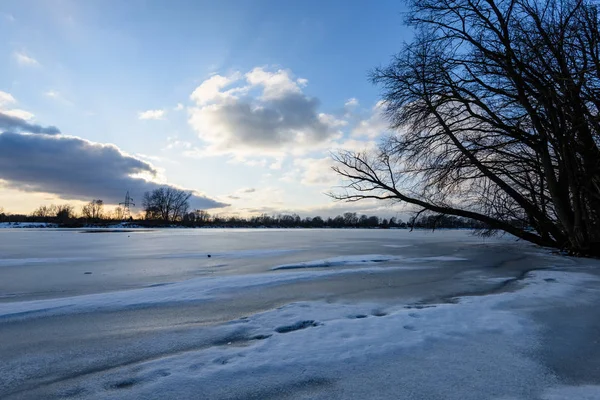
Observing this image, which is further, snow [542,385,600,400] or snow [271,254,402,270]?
snow [271,254,402,270]

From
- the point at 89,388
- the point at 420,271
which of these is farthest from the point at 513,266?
the point at 89,388

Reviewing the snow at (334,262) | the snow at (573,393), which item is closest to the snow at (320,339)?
the snow at (573,393)

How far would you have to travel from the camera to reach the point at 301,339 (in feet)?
9.12

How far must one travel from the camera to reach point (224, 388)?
78.6 inches

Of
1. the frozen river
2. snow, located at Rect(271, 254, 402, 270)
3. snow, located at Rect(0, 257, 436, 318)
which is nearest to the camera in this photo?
the frozen river

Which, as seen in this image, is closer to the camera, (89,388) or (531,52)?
(89,388)

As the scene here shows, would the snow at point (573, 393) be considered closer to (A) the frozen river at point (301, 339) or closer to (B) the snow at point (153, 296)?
(A) the frozen river at point (301, 339)

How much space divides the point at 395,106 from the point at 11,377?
42.8 feet

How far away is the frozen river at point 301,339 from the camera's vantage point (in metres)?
2.03

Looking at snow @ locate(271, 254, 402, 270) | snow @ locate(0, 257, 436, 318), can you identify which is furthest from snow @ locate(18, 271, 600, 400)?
snow @ locate(271, 254, 402, 270)

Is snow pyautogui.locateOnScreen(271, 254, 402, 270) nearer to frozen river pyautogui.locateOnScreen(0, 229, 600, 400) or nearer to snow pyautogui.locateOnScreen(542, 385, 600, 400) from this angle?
frozen river pyautogui.locateOnScreen(0, 229, 600, 400)

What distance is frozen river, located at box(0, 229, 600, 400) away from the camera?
203 centimetres

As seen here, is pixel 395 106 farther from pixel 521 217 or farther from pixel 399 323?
pixel 399 323

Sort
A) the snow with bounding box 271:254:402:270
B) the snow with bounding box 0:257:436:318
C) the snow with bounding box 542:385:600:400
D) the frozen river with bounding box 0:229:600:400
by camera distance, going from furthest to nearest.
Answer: the snow with bounding box 271:254:402:270 → the snow with bounding box 0:257:436:318 → the frozen river with bounding box 0:229:600:400 → the snow with bounding box 542:385:600:400
